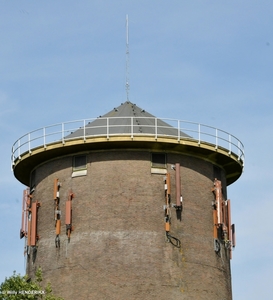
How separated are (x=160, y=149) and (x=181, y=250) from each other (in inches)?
228

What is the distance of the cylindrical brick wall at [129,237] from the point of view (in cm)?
4391

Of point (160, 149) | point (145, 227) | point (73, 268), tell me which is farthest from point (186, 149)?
point (73, 268)

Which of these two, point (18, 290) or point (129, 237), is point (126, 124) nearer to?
point (129, 237)

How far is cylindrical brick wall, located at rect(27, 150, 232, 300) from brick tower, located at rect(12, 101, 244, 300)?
0.05 meters

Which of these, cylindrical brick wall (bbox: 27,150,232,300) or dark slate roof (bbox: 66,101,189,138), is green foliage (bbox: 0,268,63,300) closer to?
cylindrical brick wall (bbox: 27,150,232,300)

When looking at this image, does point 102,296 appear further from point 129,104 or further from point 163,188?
point 129,104

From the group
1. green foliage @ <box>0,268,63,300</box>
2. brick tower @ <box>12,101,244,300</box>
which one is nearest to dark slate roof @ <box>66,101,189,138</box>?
brick tower @ <box>12,101,244,300</box>

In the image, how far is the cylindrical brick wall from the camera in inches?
1729

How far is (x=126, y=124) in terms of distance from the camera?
1884 inches

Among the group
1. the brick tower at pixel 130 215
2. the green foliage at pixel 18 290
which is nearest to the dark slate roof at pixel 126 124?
the brick tower at pixel 130 215

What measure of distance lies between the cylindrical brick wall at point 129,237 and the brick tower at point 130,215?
2.1 inches

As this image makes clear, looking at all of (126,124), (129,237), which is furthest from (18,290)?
(126,124)

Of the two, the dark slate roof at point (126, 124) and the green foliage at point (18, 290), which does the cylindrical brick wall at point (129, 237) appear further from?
the green foliage at point (18, 290)

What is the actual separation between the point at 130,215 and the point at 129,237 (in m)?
1.22
